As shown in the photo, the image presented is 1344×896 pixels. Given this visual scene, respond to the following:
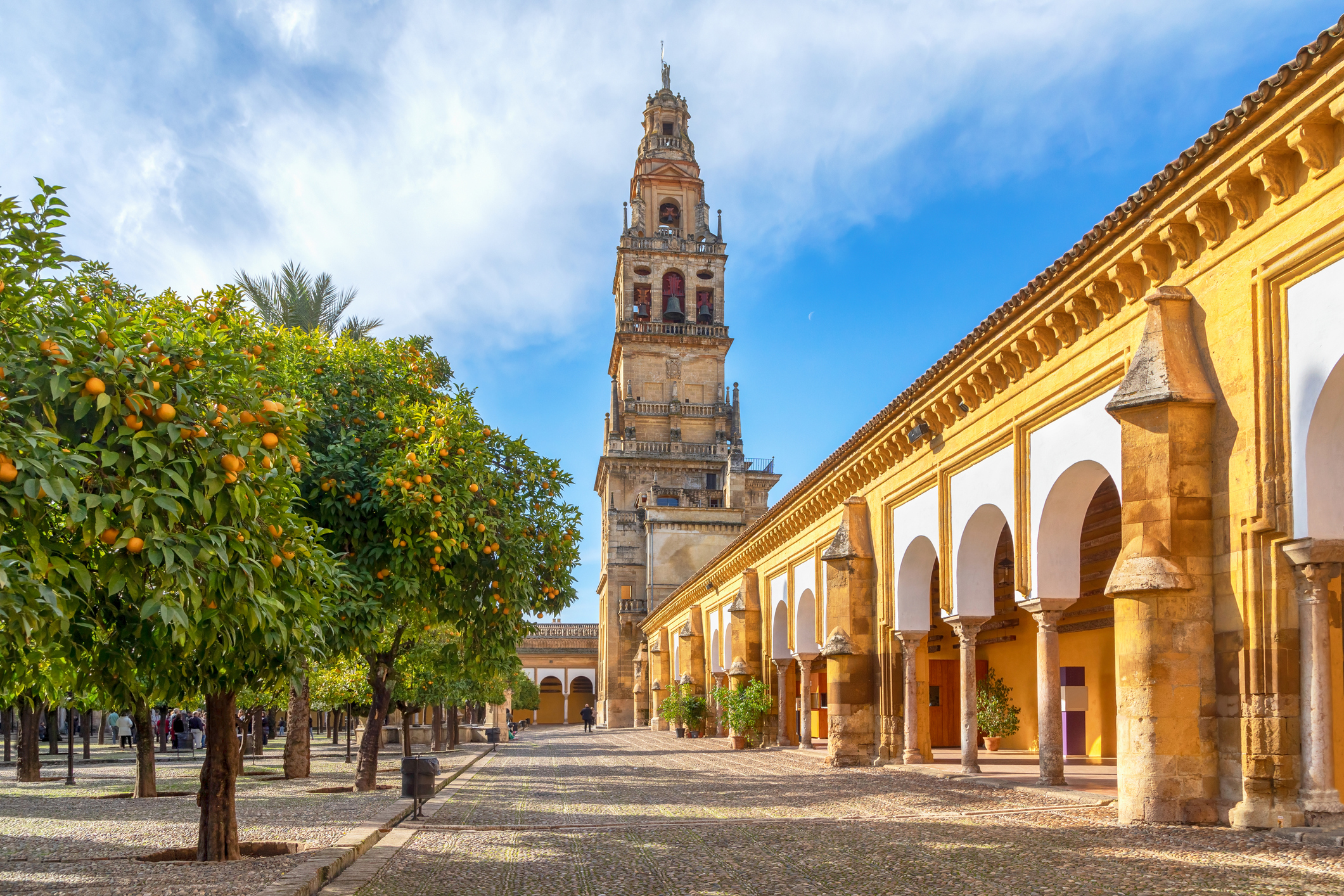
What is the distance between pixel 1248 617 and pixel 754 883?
4752mm

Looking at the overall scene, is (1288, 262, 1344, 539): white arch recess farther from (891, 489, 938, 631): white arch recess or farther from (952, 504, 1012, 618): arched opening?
(891, 489, 938, 631): white arch recess

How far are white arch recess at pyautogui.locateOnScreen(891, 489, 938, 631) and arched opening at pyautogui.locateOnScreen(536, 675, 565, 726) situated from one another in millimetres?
64605

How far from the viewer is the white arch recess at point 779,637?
29125mm

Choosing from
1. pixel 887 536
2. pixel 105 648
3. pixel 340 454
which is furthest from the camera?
pixel 887 536

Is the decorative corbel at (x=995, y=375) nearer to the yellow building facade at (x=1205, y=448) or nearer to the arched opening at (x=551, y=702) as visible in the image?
the yellow building facade at (x=1205, y=448)

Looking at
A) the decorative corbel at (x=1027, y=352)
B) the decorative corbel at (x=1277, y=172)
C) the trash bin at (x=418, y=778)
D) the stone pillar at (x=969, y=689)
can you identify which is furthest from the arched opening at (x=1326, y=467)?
the trash bin at (x=418, y=778)

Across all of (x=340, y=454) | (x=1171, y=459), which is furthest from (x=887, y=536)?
(x=340, y=454)

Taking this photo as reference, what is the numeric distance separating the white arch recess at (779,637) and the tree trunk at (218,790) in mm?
20339

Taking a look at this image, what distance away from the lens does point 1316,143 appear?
8.81 m

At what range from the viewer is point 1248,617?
9359mm

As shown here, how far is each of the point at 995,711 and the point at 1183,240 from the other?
12.2 metres

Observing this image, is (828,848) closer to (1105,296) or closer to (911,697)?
(1105,296)

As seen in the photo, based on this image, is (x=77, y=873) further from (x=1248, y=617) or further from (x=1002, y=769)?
(x=1002, y=769)

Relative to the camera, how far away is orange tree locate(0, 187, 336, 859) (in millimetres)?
4887
